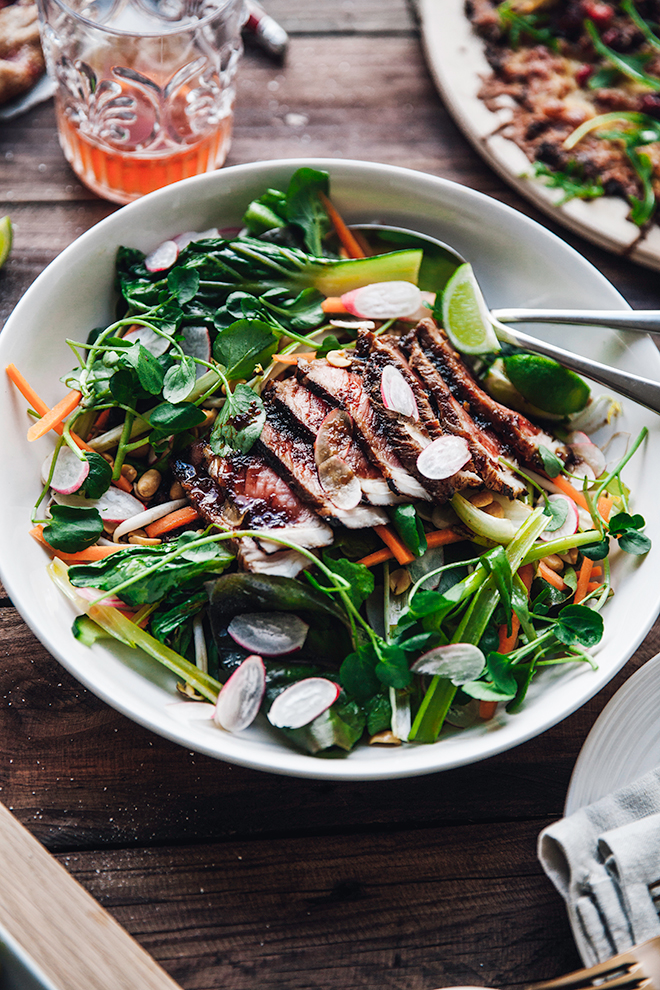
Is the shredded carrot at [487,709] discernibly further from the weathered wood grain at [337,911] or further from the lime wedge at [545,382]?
the lime wedge at [545,382]

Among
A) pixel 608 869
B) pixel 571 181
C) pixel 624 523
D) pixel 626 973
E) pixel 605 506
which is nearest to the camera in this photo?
pixel 626 973

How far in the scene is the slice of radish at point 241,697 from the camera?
72.4 inches

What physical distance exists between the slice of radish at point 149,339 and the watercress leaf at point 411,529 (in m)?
0.82

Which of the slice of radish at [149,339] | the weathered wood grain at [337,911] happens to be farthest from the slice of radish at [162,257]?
the weathered wood grain at [337,911]

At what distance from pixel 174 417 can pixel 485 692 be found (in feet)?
3.59

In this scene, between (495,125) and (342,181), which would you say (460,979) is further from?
(495,125)

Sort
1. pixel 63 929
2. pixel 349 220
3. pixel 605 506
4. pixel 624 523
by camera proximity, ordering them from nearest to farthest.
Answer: pixel 63 929 < pixel 624 523 < pixel 605 506 < pixel 349 220

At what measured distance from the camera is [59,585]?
192 cm

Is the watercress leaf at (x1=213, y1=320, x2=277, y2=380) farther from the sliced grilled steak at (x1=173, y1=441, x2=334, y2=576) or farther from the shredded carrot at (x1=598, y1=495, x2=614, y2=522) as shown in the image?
the shredded carrot at (x1=598, y1=495, x2=614, y2=522)

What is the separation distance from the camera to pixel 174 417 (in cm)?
202

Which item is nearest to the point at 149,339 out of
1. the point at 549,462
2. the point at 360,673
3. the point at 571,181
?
the point at 360,673

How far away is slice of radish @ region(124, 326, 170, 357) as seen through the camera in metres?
2.12

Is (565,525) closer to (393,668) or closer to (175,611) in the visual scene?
(393,668)

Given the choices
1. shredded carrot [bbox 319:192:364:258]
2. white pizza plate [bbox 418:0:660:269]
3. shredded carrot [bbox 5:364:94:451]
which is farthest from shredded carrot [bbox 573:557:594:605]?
shredded carrot [bbox 5:364:94:451]
